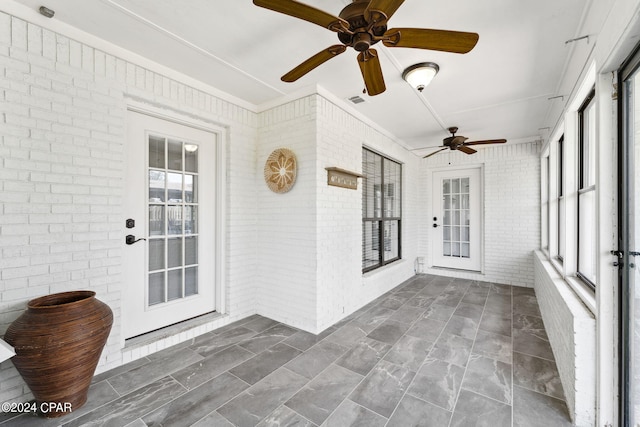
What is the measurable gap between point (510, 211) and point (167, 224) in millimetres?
5511

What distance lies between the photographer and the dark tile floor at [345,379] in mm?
1740

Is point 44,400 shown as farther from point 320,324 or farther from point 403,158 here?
point 403,158

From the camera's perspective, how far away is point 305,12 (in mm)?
1380

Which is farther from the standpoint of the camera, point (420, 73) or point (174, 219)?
point (174, 219)

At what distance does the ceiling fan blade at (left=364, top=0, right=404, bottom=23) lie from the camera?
4.23 ft

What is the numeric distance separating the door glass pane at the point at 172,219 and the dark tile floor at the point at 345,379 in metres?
0.62

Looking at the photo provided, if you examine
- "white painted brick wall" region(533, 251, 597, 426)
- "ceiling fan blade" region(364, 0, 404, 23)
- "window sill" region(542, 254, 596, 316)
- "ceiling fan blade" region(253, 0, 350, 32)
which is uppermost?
"ceiling fan blade" region(253, 0, 350, 32)

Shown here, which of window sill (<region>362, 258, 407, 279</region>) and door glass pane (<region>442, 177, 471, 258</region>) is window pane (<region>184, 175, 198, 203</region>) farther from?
door glass pane (<region>442, 177, 471, 258</region>)

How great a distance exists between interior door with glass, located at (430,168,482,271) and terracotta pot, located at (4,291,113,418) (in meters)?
5.70

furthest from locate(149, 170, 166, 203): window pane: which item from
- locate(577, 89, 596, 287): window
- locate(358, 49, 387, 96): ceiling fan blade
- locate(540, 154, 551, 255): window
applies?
locate(540, 154, 551, 255): window

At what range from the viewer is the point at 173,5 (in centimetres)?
185

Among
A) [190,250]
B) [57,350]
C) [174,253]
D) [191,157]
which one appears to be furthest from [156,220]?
[57,350]

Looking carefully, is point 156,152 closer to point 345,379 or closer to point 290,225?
point 290,225

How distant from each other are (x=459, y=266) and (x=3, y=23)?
6701 mm
